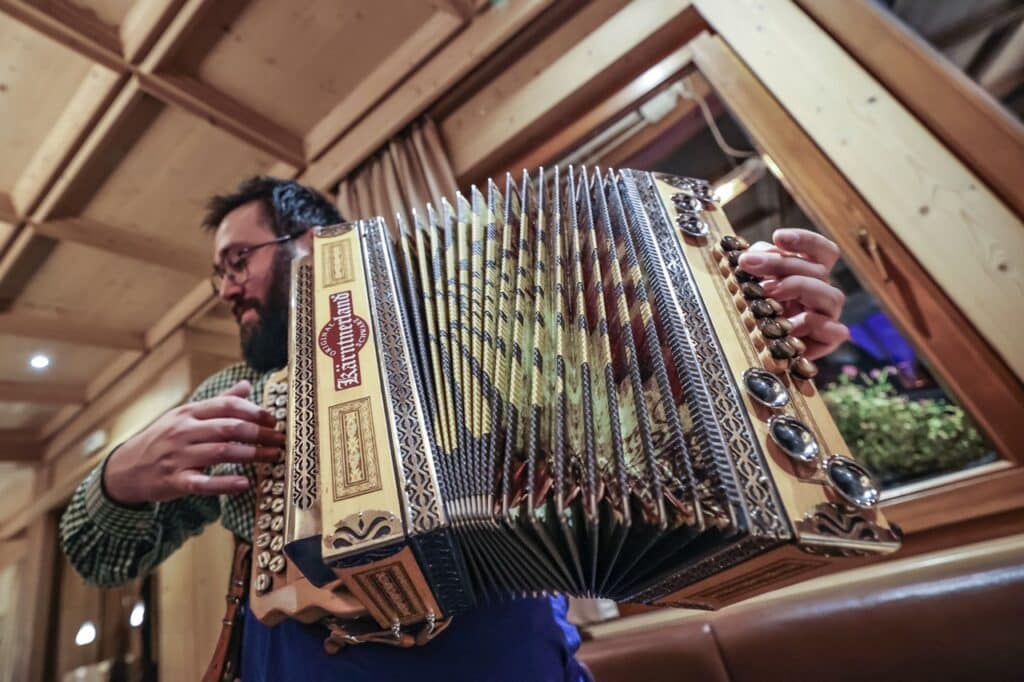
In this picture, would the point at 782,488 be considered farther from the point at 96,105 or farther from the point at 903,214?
the point at 96,105

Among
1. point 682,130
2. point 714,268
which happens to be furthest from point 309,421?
point 682,130

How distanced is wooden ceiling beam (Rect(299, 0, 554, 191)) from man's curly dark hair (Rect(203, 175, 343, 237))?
0.62 m

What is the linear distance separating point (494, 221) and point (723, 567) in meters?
0.47

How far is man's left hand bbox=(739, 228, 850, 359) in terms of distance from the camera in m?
0.62

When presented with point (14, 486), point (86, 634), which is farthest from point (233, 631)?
point (14, 486)

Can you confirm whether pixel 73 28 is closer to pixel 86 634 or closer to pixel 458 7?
pixel 458 7

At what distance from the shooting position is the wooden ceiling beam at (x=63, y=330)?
2.21m

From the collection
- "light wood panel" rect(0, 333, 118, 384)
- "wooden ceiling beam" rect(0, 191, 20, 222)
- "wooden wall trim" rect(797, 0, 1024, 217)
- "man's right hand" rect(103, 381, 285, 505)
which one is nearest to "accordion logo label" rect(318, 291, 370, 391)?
"man's right hand" rect(103, 381, 285, 505)

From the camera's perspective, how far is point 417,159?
1731 millimetres

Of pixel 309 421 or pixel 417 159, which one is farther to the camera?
pixel 417 159

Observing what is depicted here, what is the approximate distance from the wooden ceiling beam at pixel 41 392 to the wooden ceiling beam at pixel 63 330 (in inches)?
20.1

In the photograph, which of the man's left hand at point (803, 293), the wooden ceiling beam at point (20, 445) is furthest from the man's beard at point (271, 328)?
the wooden ceiling beam at point (20, 445)

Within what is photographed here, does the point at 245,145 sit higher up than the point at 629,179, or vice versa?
the point at 245,145

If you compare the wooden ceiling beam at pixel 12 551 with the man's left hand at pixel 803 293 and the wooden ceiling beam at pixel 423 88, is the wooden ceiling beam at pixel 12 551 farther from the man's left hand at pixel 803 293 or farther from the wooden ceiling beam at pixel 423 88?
the man's left hand at pixel 803 293
